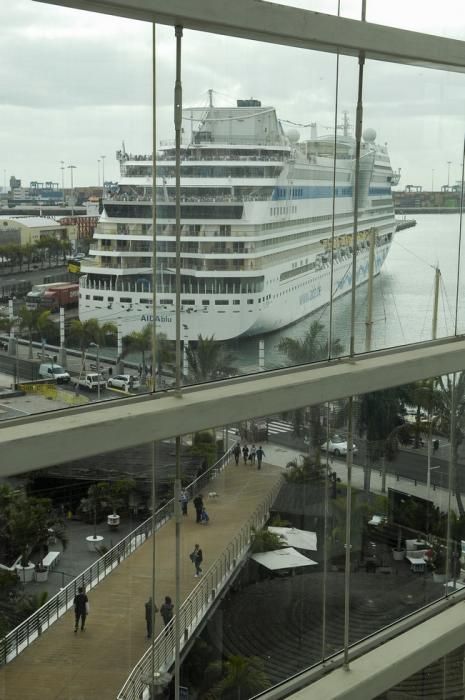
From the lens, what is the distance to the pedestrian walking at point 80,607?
8.55 ft

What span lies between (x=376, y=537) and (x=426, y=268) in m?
1.05

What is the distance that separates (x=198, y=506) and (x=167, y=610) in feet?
1.05

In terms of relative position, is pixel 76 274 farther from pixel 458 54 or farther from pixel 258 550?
pixel 458 54

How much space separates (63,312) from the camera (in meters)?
2.61

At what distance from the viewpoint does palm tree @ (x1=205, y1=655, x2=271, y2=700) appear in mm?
3007

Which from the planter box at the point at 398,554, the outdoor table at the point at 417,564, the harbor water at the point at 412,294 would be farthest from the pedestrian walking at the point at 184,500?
the outdoor table at the point at 417,564

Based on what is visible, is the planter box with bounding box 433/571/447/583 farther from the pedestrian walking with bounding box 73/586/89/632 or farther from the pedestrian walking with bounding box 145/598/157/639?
the pedestrian walking with bounding box 73/586/89/632

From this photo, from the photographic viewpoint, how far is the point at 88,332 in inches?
106

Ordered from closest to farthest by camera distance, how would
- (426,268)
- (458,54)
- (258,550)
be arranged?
(258,550)
(458,54)
(426,268)

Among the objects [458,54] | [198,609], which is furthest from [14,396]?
[458,54]

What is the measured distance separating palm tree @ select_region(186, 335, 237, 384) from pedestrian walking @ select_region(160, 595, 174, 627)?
2.15ft

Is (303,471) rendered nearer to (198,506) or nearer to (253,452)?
(253,452)

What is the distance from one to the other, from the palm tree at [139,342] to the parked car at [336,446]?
87cm

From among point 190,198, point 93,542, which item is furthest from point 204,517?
point 190,198
